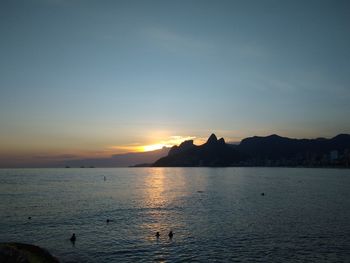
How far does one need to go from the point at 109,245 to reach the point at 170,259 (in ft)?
33.7

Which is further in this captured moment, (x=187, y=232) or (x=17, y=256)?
(x=187, y=232)

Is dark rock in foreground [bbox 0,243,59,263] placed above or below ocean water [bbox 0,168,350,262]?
above

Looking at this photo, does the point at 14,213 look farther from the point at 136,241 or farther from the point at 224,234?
the point at 224,234

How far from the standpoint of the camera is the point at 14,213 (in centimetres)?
6619

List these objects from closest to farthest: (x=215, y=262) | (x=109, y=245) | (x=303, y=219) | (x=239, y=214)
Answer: (x=215, y=262)
(x=109, y=245)
(x=303, y=219)
(x=239, y=214)

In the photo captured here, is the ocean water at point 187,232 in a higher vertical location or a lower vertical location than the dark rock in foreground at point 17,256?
lower

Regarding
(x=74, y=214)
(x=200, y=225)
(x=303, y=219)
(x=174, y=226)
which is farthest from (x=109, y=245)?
(x=303, y=219)

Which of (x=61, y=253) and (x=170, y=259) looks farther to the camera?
(x=61, y=253)

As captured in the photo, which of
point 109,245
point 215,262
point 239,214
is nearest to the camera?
point 215,262

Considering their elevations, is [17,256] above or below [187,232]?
above

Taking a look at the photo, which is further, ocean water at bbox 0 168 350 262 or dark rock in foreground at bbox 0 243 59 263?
ocean water at bbox 0 168 350 262

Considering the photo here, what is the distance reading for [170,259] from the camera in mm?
34875

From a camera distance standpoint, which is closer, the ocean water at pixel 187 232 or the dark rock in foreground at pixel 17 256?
the dark rock in foreground at pixel 17 256

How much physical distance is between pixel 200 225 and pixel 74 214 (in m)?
28.2
